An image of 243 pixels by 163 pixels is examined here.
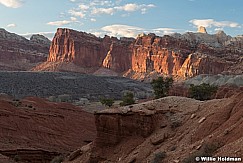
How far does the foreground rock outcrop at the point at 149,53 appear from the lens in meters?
117

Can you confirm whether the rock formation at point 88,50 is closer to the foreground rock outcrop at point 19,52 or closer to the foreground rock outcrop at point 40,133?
the foreground rock outcrop at point 19,52

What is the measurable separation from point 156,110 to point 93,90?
78456mm

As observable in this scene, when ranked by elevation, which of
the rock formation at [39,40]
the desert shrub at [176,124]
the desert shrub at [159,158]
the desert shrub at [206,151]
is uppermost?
the rock formation at [39,40]

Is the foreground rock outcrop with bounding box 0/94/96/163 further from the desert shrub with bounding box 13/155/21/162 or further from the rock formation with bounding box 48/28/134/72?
the rock formation with bounding box 48/28/134/72

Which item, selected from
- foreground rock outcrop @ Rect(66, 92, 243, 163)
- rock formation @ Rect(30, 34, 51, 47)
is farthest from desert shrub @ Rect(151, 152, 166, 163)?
rock formation @ Rect(30, 34, 51, 47)

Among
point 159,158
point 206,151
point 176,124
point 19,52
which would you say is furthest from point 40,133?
point 19,52

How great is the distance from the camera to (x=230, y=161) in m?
8.29

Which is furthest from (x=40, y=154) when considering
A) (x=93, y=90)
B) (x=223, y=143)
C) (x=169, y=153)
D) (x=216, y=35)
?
(x=216, y=35)

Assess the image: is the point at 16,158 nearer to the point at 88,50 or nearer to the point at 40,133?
the point at 40,133

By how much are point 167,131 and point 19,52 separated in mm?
152320

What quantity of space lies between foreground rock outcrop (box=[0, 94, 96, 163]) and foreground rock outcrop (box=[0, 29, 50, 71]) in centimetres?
11295

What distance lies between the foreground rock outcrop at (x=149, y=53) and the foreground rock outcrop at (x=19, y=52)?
763 cm

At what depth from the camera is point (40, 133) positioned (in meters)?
31.5

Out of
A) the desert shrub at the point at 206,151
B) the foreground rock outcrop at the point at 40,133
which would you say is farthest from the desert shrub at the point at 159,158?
the foreground rock outcrop at the point at 40,133
